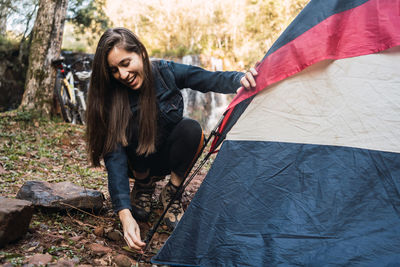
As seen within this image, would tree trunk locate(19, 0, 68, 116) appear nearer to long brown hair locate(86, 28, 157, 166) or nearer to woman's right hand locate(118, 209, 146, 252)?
long brown hair locate(86, 28, 157, 166)

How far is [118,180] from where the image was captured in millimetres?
1696

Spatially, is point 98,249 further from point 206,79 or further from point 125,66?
point 206,79

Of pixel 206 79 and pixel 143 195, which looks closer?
pixel 206 79

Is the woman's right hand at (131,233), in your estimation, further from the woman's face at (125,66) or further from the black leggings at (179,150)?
the woman's face at (125,66)

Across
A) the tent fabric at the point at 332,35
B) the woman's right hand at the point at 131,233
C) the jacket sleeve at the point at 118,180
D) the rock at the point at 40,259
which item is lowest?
the rock at the point at 40,259

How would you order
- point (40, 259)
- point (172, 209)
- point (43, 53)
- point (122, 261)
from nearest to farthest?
point (40, 259) → point (122, 261) → point (172, 209) → point (43, 53)

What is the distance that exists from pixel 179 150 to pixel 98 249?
73 centimetres

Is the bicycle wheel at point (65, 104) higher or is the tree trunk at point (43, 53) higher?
the tree trunk at point (43, 53)

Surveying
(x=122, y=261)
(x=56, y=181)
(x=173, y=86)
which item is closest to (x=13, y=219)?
(x=122, y=261)

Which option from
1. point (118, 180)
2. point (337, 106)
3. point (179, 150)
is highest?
point (337, 106)

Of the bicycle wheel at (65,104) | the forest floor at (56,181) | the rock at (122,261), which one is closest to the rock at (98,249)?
the forest floor at (56,181)

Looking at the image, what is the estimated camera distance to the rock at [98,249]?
66.7 inches

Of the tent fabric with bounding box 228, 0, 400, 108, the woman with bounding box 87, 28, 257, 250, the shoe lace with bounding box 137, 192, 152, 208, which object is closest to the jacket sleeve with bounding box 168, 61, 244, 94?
the woman with bounding box 87, 28, 257, 250

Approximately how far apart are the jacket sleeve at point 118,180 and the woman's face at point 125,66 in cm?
37
